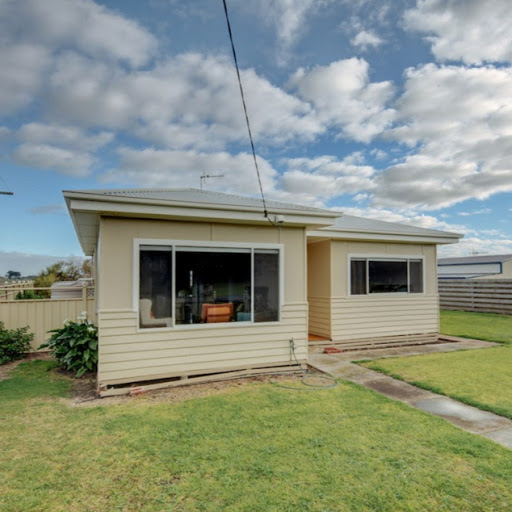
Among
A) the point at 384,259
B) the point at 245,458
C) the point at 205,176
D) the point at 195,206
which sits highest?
the point at 205,176

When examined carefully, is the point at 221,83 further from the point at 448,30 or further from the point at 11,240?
the point at 11,240

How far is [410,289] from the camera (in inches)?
348

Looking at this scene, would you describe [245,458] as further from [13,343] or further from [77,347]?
[13,343]

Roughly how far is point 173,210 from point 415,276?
6868 mm

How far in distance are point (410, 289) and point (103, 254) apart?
7.48 metres

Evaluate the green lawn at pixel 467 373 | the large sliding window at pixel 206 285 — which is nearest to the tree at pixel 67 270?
the large sliding window at pixel 206 285

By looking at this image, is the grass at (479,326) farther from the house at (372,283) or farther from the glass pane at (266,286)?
the glass pane at (266,286)

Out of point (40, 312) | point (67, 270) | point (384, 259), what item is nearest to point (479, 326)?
point (384, 259)

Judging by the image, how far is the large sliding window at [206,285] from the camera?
5000mm

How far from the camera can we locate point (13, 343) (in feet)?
22.8

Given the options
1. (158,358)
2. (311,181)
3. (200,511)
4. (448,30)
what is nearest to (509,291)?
(311,181)

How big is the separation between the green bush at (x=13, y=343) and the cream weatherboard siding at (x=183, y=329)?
3475 mm

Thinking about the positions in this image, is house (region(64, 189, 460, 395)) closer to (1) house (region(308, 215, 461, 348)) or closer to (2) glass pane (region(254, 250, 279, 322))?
(2) glass pane (region(254, 250, 279, 322))

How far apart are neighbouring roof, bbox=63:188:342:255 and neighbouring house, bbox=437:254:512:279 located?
22115 mm
